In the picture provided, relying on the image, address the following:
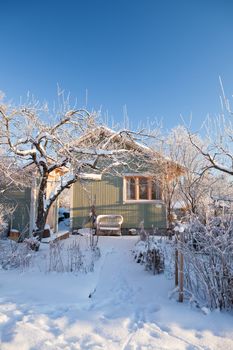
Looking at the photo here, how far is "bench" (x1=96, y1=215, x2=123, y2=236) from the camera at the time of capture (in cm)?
1228

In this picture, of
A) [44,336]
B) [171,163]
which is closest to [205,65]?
[171,163]

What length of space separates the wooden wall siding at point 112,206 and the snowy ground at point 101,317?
25.4 ft

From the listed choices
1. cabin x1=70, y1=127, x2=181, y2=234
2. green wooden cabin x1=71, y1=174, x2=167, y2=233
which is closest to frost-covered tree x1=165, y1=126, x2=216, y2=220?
cabin x1=70, y1=127, x2=181, y2=234

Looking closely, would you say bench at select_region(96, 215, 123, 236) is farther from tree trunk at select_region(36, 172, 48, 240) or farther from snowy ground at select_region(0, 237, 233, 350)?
snowy ground at select_region(0, 237, 233, 350)

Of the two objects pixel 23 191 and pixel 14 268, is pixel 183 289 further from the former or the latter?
pixel 23 191

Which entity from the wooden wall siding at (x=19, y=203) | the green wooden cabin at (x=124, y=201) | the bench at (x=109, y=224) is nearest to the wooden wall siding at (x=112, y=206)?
the green wooden cabin at (x=124, y=201)

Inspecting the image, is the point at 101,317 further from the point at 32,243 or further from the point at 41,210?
the point at 41,210

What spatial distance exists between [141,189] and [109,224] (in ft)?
8.11

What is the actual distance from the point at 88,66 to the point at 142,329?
9.72 m

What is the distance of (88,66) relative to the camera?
1044 centimetres

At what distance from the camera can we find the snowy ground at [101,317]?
2775mm

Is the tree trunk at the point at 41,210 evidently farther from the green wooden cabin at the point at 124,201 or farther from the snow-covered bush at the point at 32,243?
the green wooden cabin at the point at 124,201

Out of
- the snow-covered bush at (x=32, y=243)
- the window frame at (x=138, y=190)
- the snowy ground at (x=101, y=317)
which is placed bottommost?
the snowy ground at (x=101, y=317)

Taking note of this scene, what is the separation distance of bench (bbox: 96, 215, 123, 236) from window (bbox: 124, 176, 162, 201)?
1.18 metres
